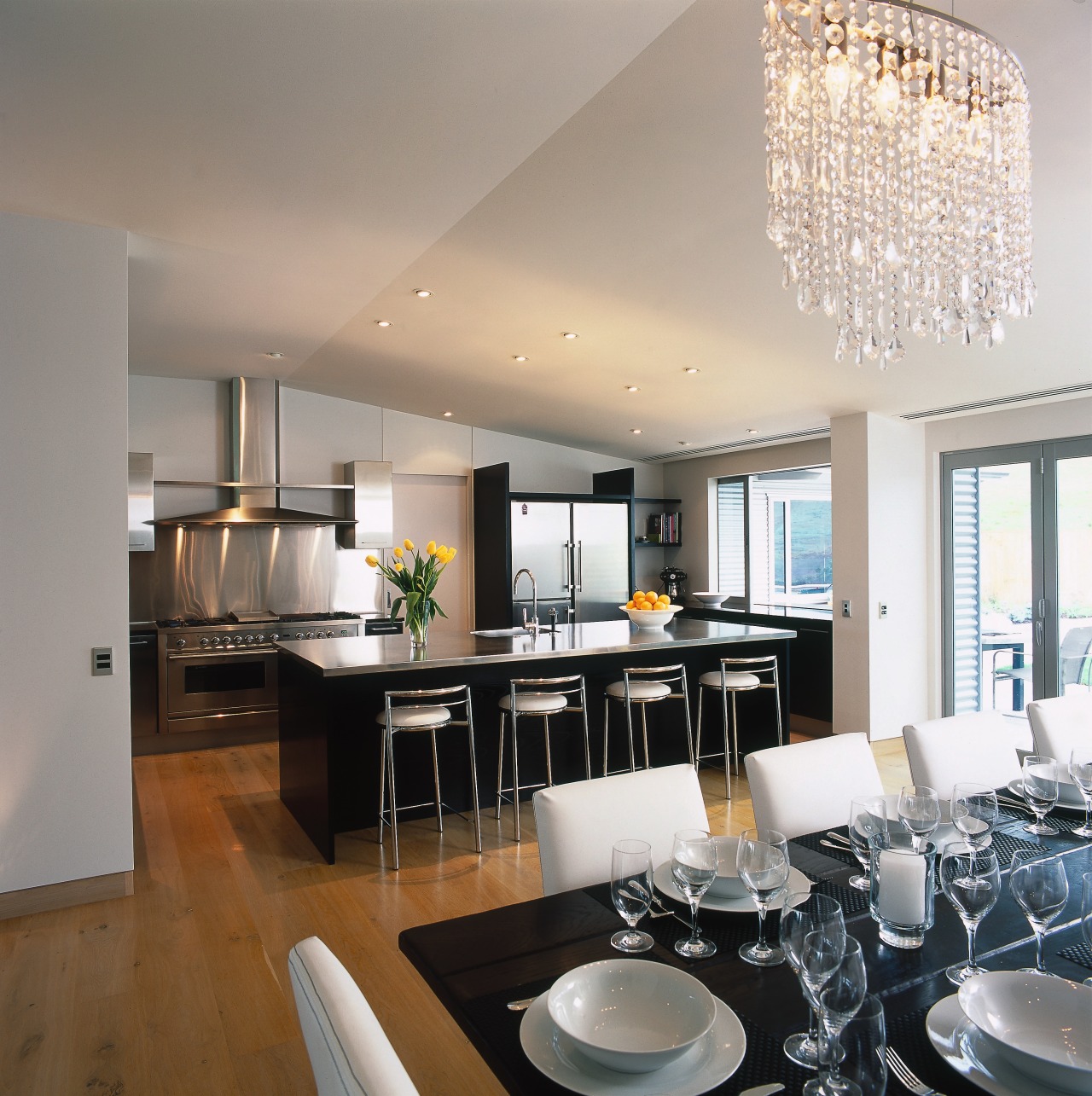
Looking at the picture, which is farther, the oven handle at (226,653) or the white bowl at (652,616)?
the oven handle at (226,653)

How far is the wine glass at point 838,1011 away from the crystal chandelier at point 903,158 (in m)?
1.67

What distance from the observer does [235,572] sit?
6633 millimetres

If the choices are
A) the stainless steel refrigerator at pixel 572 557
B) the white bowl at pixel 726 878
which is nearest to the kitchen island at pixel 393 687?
the white bowl at pixel 726 878

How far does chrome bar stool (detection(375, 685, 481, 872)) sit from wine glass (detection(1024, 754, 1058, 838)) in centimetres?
236

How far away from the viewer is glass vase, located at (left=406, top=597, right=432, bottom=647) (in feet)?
13.7

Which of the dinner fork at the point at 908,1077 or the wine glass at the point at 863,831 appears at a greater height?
the wine glass at the point at 863,831

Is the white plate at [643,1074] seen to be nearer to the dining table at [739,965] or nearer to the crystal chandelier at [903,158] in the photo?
the dining table at [739,965]

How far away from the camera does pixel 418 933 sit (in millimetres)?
1528

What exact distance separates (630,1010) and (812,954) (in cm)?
30

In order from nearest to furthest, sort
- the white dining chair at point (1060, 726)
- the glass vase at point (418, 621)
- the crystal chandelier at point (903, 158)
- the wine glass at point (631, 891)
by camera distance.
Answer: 1. the wine glass at point (631, 891)
2. the crystal chandelier at point (903, 158)
3. the white dining chair at point (1060, 726)
4. the glass vase at point (418, 621)

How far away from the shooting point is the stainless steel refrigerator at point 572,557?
7.19 m

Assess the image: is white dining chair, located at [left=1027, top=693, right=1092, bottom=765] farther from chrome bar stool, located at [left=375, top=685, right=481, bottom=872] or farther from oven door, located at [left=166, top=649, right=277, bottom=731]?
oven door, located at [left=166, top=649, right=277, bottom=731]

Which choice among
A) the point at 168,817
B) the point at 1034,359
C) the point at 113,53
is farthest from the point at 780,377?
the point at 168,817

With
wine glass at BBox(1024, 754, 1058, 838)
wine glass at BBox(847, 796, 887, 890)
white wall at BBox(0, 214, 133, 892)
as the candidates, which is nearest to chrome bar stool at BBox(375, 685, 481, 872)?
white wall at BBox(0, 214, 133, 892)
